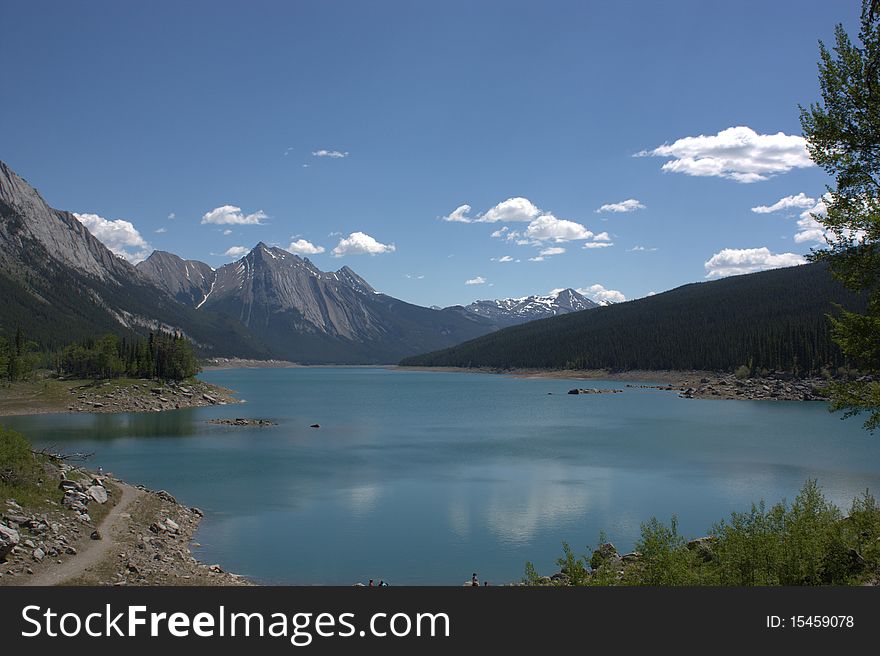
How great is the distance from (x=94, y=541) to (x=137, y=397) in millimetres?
84294

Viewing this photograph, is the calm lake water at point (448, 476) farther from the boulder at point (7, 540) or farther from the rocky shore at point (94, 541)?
the boulder at point (7, 540)

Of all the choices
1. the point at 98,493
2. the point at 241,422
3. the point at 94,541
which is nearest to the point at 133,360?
the point at 241,422

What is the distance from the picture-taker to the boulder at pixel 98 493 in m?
33.9

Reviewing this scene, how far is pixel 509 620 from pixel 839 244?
13.8 m

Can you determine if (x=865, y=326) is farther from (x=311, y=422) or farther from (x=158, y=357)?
(x=158, y=357)

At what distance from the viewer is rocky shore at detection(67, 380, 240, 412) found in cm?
9925

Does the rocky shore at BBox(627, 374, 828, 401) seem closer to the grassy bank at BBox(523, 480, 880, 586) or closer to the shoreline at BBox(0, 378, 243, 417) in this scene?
the shoreline at BBox(0, 378, 243, 417)

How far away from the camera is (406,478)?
52594 mm

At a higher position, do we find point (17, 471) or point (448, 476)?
point (17, 471)

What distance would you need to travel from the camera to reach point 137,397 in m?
105

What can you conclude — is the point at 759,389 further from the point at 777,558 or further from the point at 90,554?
the point at 90,554

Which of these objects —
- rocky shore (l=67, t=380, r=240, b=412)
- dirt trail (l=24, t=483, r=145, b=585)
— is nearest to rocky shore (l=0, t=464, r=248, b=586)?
dirt trail (l=24, t=483, r=145, b=585)

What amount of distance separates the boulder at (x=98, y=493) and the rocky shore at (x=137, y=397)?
70628mm

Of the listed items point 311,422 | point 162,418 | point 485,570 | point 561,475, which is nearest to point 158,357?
point 162,418
